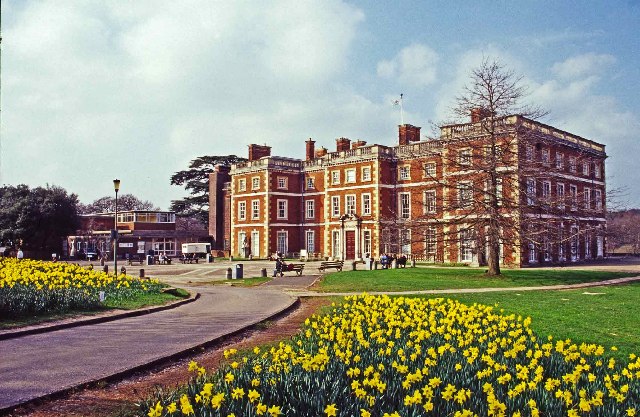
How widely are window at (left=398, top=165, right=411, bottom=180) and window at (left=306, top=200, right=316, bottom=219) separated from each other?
11.4m

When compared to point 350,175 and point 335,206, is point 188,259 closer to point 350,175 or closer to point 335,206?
point 335,206

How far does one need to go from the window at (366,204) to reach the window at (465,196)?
69.6 feet

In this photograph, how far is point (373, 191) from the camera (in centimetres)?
5106

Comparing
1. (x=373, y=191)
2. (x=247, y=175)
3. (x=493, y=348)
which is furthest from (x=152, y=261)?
(x=493, y=348)

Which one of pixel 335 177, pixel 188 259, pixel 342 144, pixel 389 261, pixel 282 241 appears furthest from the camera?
pixel 282 241

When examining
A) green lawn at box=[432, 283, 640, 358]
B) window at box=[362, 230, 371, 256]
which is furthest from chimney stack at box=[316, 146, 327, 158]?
green lawn at box=[432, 283, 640, 358]

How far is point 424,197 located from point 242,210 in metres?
22.6

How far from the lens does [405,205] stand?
5109 centimetres

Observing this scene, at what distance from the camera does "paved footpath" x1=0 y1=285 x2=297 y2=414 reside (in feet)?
27.1

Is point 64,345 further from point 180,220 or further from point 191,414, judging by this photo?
point 180,220

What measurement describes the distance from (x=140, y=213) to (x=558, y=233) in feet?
184

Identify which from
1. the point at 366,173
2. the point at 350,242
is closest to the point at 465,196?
the point at 366,173

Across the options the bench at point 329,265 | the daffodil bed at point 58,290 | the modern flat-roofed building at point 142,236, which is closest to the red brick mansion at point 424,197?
the bench at point 329,265

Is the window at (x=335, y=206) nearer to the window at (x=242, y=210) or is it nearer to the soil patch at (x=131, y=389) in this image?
the window at (x=242, y=210)
